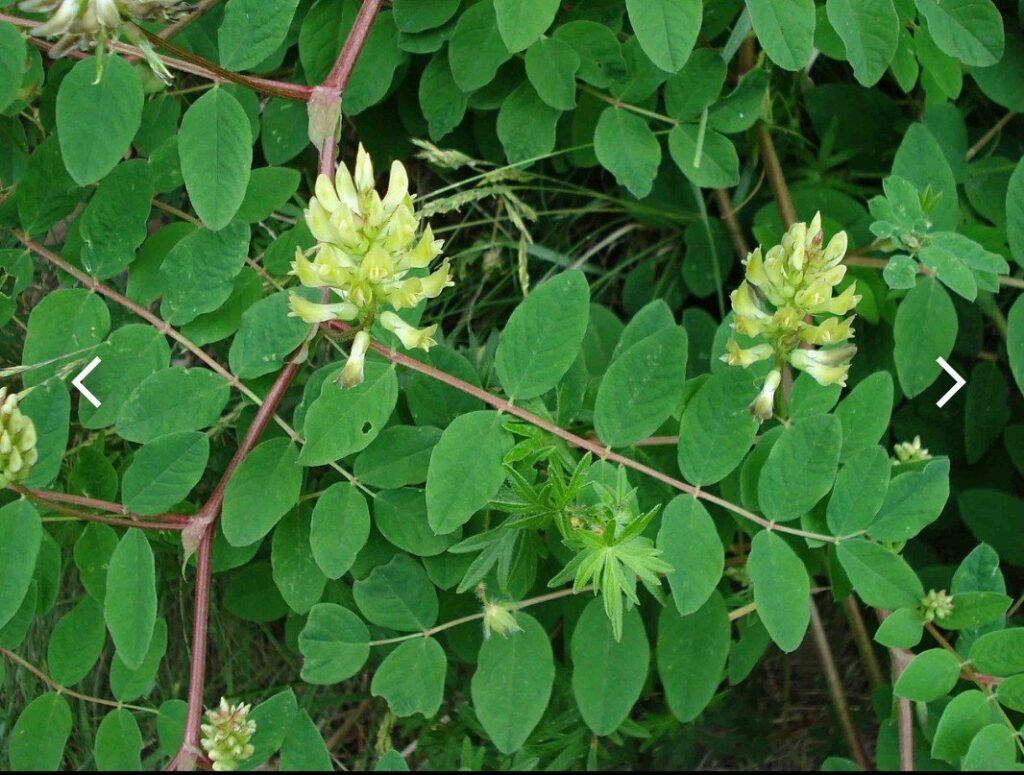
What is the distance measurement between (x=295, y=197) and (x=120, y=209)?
65 cm

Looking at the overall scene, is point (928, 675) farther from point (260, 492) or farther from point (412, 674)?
point (260, 492)

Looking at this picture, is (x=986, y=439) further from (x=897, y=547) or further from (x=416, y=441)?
(x=416, y=441)

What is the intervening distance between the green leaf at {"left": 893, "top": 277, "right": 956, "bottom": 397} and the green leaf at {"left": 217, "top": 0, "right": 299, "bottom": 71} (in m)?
1.23

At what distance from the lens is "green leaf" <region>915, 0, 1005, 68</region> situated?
5.94 feet

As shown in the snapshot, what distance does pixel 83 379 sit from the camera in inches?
65.2

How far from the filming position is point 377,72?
1983mm

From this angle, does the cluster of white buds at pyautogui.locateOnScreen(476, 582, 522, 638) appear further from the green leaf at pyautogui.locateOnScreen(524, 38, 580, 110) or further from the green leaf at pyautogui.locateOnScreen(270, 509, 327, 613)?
the green leaf at pyautogui.locateOnScreen(524, 38, 580, 110)

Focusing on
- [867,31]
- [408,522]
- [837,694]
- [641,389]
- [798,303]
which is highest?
[867,31]

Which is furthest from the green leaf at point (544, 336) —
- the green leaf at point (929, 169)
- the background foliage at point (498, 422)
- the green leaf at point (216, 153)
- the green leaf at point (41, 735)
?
the green leaf at point (41, 735)

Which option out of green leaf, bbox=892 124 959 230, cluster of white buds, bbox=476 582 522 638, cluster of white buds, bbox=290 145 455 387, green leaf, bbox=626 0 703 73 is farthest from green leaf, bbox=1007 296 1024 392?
cluster of white buds, bbox=290 145 455 387

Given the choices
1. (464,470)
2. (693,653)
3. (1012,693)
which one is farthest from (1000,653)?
(464,470)

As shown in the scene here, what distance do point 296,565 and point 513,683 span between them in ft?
1.40

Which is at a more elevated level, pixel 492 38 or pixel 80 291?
pixel 492 38

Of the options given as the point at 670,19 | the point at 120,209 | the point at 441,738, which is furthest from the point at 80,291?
the point at 441,738
